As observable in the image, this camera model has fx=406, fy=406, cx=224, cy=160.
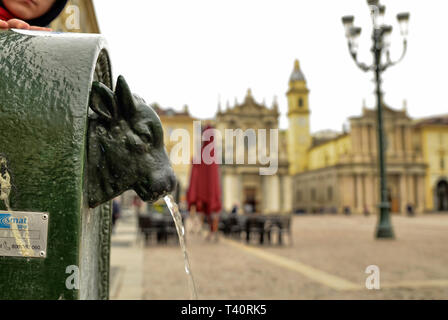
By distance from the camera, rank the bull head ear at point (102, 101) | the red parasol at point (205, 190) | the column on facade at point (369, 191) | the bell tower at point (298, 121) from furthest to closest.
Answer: the bell tower at point (298, 121), the column on facade at point (369, 191), the red parasol at point (205, 190), the bull head ear at point (102, 101)

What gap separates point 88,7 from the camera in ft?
43.2

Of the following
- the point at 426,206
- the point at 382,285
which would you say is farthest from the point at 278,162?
the point at 382,285

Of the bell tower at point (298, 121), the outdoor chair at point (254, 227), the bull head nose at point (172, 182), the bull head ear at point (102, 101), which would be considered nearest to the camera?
the bull head ear at point (102, 101)

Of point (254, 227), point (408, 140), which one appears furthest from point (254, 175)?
point (254, 227)

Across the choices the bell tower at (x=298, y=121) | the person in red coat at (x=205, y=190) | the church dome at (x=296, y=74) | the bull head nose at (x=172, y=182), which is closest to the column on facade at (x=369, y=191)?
the bell tower at (x=298, y=121)

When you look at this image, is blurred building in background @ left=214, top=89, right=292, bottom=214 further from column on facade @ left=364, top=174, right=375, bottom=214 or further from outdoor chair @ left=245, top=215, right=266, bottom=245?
outdoor chair @ left=245, top=215, right=266, bottom=245

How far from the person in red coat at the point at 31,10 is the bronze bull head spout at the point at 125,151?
0.47 m

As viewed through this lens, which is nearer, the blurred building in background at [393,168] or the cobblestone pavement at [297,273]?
the cobblestone pavement at [297,273]

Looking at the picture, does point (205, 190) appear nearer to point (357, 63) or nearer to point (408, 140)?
point (357, 63)

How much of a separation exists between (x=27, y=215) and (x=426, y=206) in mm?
64460

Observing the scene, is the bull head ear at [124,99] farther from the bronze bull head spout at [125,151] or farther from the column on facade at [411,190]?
the column on facade at [411,190]

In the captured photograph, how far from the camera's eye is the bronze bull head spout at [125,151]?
112 cm

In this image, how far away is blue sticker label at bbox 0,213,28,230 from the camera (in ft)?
3.22
